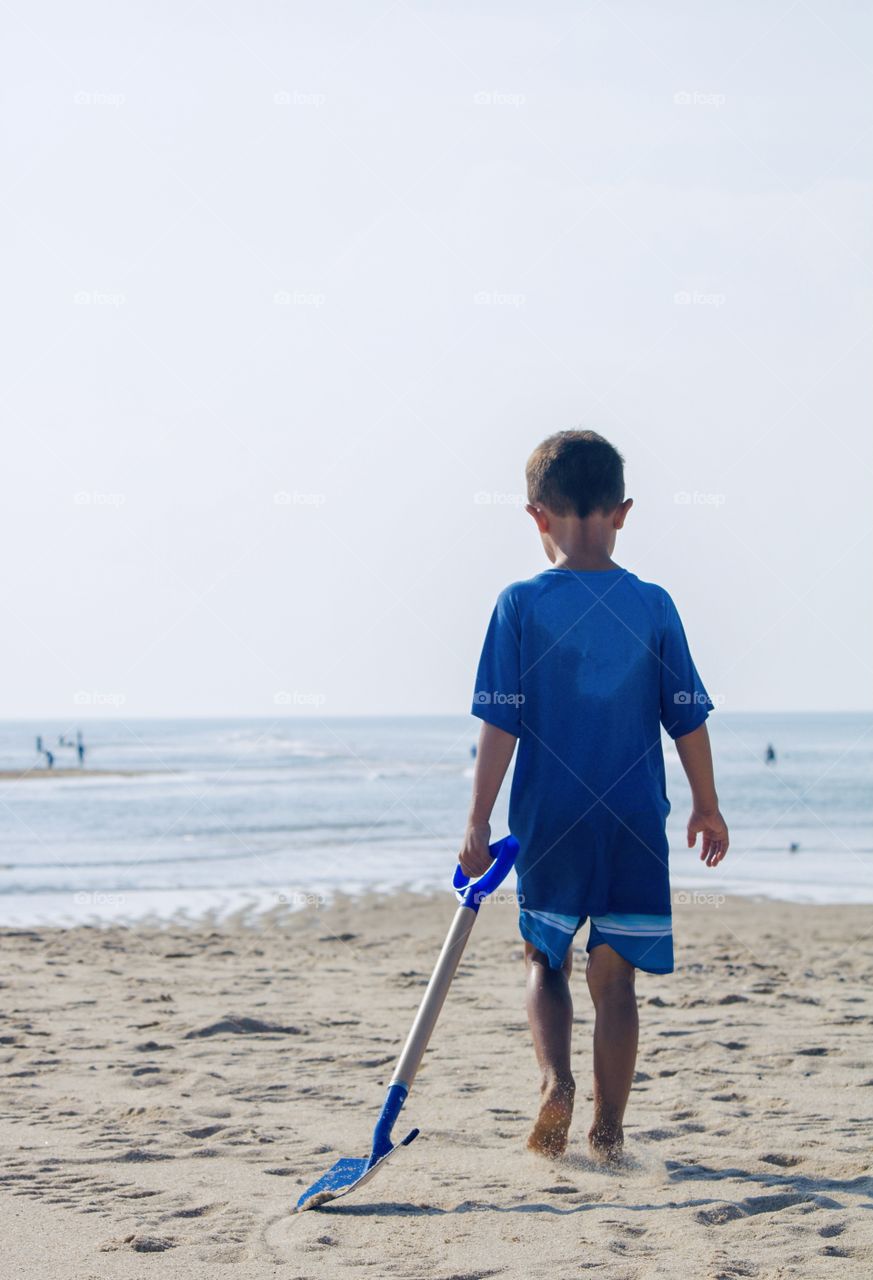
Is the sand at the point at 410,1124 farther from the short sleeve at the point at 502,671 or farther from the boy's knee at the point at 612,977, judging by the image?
the short sleeve at the point at 502,671

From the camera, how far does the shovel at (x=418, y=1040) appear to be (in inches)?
109

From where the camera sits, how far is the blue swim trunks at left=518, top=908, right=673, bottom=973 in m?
3.06

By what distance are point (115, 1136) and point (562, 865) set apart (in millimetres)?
1391

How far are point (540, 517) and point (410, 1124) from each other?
5.62ft

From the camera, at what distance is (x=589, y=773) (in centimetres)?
312

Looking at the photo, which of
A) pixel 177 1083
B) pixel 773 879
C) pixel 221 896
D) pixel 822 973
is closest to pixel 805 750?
pixel 773 879

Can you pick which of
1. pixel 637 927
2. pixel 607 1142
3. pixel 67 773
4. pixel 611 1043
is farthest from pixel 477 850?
pixel 67 773

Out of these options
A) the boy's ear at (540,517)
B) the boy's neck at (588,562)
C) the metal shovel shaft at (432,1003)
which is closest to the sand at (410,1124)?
the metal shovel shaft at (432,1003)

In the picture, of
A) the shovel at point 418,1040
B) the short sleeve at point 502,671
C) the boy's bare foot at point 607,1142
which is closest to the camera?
the shovel at point 418,1040

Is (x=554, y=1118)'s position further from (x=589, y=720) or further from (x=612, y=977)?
(x=589, y=720)

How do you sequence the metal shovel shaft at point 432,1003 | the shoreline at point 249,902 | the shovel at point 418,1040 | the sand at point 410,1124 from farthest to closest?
the shoreline at point 249,902 → the metal shovel shaft at point 432,1003 → the shovel at point 418,1040 → the sand at point 410,1124

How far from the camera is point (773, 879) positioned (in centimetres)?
1190

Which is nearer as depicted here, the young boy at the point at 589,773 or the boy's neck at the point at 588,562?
the young boy at the point at 589,773

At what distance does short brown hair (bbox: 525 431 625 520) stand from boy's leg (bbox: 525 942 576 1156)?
3.81 ft
